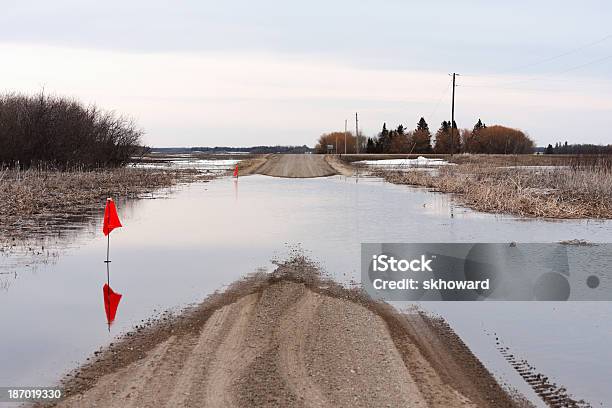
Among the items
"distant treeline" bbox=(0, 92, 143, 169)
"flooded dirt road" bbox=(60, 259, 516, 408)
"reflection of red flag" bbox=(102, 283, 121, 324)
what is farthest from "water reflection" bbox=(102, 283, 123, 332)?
"distant treeline" bbox=(0, 92, 143, 169)

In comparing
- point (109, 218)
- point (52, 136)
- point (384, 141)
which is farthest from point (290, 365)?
point (384, 141)

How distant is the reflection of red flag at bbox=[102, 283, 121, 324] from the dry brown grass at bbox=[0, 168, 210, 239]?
23.9 feet

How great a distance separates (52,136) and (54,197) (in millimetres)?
17729

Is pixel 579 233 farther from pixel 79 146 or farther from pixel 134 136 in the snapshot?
pixel 134 136

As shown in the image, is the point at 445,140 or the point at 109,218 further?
the point at 445,140

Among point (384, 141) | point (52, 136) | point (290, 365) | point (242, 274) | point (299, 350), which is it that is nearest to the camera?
point (290, 365)

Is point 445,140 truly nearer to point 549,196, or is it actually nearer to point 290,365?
point 549,196

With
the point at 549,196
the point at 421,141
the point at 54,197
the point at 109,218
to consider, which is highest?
the point at 421,141

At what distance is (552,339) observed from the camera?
768 centimetres

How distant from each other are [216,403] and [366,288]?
17.4 feet

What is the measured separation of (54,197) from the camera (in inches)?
1005

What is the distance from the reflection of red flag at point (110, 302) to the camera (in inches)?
334

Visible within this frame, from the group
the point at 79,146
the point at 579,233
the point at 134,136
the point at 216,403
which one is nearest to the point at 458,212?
the point at 579,233

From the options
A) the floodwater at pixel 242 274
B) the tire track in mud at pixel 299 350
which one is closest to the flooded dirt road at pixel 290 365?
the tire track in mud at pixel 299 350
